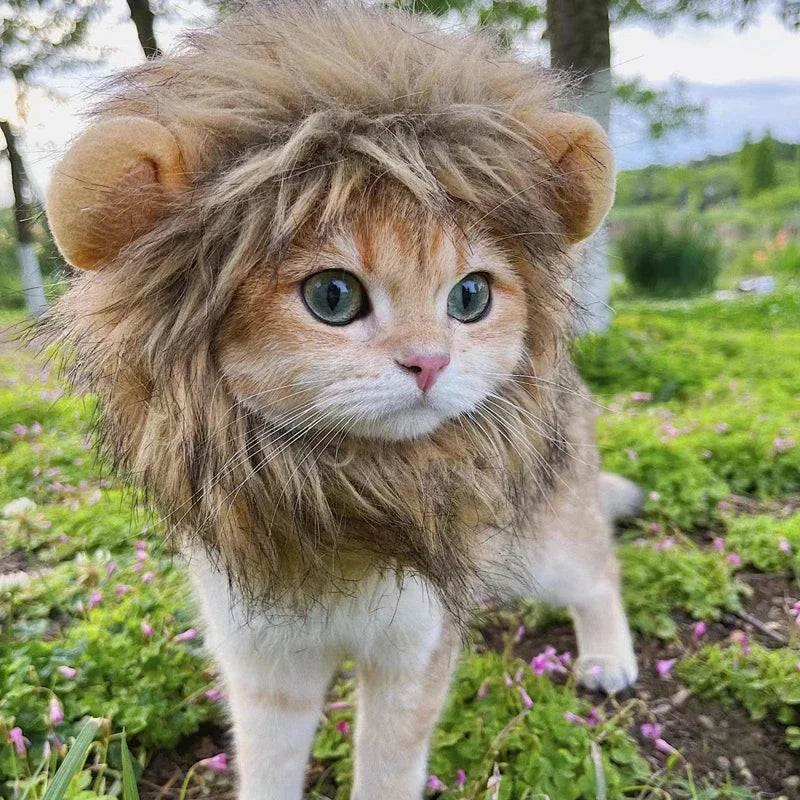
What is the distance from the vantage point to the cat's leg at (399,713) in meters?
1.30

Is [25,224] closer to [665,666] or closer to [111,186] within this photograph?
[111,186]

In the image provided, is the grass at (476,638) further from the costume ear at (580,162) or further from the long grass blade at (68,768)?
the costume ear at (580,162)

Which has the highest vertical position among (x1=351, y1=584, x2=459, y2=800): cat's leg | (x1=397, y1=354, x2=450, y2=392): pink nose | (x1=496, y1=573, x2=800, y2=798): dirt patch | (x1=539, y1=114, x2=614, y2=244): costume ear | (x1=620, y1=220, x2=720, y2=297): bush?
(x1=539, y1=114, x2=614, y2=244): costume ear

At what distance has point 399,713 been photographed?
132 cm

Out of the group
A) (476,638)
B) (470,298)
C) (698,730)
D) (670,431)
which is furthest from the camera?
(670,431)

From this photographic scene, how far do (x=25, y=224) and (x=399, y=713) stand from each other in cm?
119

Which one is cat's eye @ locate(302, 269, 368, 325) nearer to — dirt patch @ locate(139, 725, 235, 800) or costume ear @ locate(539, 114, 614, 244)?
costume ear @ locate(539, 114, 614, 244)

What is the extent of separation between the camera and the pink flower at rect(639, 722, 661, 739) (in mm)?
1627

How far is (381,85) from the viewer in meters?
0.89

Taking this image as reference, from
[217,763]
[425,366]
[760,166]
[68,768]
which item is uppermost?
[425,366]

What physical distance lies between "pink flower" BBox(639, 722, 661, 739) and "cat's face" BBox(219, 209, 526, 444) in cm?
117

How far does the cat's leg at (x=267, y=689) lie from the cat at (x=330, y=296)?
4cm

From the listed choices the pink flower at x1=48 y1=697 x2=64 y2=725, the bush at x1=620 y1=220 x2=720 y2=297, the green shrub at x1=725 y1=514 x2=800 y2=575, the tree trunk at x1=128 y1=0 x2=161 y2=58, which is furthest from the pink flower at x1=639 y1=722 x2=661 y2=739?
the bush at x1=620 y1=220 x2=720 y2=297

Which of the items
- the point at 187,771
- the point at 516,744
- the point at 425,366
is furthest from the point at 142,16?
the point at 516,744
